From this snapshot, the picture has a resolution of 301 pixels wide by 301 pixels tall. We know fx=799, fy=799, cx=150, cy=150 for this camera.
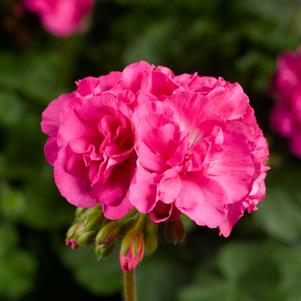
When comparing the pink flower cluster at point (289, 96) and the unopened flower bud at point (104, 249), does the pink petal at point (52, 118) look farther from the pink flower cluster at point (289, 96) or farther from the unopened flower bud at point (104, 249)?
the pink flower cluster at point (289, 96)

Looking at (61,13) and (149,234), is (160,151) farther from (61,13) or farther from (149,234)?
(61,13)

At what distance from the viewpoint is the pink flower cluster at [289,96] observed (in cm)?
190

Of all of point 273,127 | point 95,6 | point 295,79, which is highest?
point 295,79

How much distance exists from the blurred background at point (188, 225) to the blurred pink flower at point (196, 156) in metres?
0.94

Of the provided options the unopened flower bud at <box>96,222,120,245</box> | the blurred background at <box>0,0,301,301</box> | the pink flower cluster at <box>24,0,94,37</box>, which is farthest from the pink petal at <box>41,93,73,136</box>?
the pink flower cluster at <box>24,0,94,37</box>

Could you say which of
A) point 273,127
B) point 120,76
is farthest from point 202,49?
point 120,76

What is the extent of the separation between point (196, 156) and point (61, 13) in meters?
1.40

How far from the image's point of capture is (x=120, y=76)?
95cm

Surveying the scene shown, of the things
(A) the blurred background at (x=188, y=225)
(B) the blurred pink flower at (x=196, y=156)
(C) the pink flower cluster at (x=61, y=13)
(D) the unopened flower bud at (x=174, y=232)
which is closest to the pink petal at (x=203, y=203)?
(B) the blurred pink flower at (x=196, y=156)

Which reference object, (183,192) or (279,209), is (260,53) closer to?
(279,209)

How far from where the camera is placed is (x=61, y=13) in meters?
2.19

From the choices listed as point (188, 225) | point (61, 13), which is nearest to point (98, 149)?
point (188, 225)

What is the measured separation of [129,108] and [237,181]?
5.6 inches

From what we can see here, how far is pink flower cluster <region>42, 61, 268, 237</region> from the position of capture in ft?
2.80
